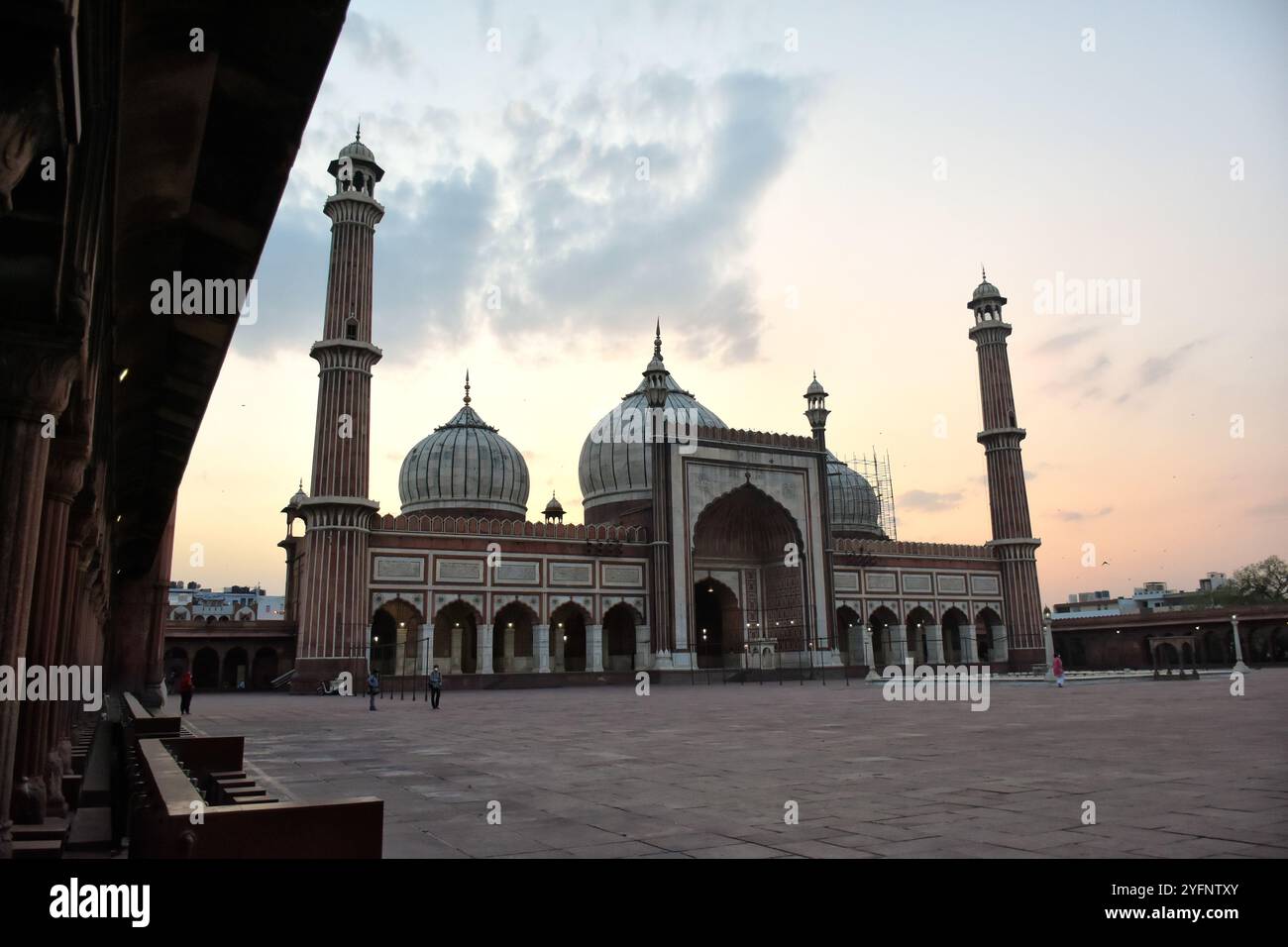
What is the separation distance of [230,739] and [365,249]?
2758cm

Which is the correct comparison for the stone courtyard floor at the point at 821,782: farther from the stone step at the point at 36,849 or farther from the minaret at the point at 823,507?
the minaret at the point at 823,507

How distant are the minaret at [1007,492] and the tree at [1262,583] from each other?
22.2 metres

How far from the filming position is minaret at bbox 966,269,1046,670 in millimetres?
40938

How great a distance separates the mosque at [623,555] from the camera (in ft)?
94.0

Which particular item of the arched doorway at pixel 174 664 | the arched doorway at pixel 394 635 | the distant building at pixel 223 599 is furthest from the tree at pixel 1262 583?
the distant building at pixel 223 599

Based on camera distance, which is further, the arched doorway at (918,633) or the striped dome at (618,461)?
the arched doorway at (918,633)

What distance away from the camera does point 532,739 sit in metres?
10.4

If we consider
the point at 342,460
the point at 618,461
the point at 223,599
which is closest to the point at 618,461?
the point at 618,461

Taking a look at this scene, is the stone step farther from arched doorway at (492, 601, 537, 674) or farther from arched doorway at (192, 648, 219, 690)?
arched doorway at (192, 648, 219, 690)

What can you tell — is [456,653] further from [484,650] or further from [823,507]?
[823,507]

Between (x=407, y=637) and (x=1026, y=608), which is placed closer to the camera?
(x=407, y=637)

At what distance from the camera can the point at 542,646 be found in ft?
104

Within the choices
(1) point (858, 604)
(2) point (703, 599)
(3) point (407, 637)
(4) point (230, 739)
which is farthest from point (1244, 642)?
(4) point (230, 739)
